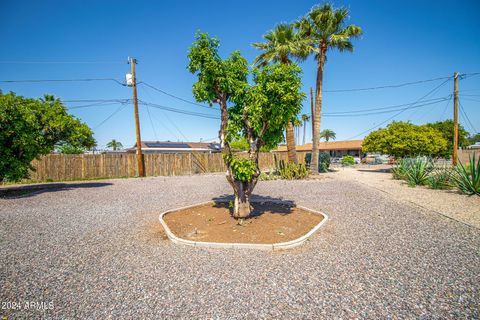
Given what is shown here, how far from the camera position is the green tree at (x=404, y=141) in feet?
76.3

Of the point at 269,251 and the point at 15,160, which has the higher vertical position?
the point at 15,160

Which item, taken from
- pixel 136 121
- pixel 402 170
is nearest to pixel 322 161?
pixel 402 170

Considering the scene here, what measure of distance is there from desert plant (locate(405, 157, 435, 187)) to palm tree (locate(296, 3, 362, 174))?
241 inches

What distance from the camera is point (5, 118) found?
34.5ft

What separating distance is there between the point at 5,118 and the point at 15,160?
6.49 ft

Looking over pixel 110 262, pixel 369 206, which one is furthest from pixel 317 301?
pixel 369 206

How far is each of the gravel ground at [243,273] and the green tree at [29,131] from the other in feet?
19.8

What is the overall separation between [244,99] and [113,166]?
Answer: 17315 mm

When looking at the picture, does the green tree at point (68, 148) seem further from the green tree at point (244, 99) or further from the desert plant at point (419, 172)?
the desert plant at point (419, 172)

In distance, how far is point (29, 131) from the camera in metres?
11.4

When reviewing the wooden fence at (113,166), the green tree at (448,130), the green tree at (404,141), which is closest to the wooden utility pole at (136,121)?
the wooden fence at (113,166)

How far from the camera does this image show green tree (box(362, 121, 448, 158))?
2327 centimetres

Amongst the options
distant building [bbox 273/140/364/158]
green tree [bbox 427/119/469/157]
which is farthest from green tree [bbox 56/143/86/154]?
green tree [bbox 427/119/469/157]

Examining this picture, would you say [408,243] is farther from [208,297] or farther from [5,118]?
[5,118]
